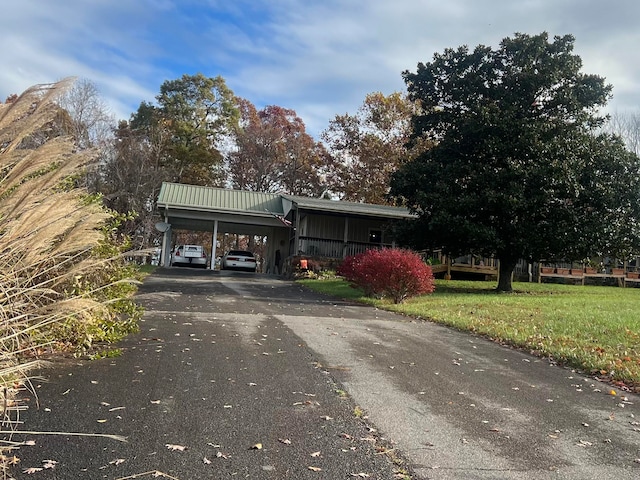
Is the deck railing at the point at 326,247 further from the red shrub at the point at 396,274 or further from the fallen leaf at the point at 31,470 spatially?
the fallen leaf at the point at 31,470

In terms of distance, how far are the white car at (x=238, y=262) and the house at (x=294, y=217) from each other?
851mm

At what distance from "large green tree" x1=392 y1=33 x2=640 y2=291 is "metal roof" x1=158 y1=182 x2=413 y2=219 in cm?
637

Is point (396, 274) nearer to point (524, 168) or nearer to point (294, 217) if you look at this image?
point (524, 168)

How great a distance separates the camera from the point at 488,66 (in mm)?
19219

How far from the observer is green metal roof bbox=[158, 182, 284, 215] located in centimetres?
2722

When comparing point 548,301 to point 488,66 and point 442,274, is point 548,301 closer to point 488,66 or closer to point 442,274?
point 488,66

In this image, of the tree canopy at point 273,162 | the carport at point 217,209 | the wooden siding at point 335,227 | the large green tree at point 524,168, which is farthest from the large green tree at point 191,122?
the large green tree at point 524,168

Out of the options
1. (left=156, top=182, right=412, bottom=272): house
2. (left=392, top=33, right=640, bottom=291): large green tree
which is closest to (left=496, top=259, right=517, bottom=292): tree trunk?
(left=392, top=33, right=640, bottom=291): large green tree

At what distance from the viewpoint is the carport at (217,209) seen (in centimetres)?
2741

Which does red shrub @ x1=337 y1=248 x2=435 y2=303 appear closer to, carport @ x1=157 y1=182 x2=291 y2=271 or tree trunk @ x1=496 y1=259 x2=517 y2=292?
tree trunk @ x1=496 y1=259 x2=517 y2=292

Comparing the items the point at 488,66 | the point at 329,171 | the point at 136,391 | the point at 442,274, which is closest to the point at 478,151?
the point at 488,66

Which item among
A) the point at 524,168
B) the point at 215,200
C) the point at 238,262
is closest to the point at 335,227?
the point at 238,262

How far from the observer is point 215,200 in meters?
28.9

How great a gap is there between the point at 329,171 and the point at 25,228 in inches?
1544
